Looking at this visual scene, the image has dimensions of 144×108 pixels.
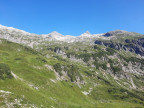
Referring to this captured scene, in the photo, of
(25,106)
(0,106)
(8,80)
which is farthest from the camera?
(8,80)

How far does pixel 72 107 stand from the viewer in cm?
7075

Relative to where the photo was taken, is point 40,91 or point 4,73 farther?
point 40,91

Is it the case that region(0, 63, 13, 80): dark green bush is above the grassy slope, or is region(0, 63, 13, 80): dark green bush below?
above

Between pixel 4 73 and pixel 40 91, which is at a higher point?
pixel 4 73

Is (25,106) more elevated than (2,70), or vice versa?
(2,70)

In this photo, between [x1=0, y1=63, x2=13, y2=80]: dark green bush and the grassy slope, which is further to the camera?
[x1=0, y1=63, x2=13, y2=80]: dark green bush

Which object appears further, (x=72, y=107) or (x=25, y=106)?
(x=72, y=107)

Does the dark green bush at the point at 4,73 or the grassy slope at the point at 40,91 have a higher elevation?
the dark green bush at the point at 4,73

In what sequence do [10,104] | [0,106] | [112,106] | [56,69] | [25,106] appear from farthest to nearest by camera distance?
[56,69], [112,106], [25,106], [10,104], [0,106]

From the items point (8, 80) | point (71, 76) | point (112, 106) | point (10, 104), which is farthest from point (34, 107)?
point (71, 76)

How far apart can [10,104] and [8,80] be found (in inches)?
1037

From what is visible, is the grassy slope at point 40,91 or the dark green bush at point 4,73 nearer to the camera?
the grassy slope at point 40,91

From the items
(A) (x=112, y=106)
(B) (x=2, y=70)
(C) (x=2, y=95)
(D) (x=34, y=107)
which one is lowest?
(A) (x=112, y=106)

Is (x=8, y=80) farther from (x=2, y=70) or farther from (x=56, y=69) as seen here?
(x=56, y=69)
